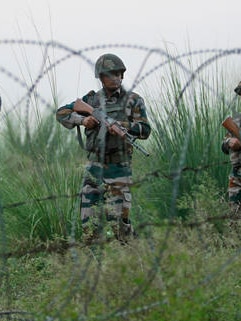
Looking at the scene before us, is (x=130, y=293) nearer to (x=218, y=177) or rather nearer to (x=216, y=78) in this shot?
(x=218, y=177)

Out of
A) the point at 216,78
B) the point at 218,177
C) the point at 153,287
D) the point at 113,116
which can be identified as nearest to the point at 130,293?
the point at 153,287

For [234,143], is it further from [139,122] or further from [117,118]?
[117,118]

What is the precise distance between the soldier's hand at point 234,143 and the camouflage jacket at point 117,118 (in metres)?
0.58

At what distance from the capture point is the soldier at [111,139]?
5.95 m

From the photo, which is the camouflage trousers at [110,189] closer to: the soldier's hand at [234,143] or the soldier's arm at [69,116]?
the soldier's arm at [69,116]

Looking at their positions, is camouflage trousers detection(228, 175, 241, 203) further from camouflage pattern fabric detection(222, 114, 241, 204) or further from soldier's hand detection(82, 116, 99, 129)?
soldier's hand detection(82, 116, 99, 129)

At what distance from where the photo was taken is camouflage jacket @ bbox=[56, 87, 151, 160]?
234 inches

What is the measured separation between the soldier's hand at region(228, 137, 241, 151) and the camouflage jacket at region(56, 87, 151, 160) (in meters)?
0.58

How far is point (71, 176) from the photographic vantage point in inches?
266

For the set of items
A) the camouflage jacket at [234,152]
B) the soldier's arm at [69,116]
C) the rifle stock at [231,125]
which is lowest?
the camouflage jacket at [234,152]

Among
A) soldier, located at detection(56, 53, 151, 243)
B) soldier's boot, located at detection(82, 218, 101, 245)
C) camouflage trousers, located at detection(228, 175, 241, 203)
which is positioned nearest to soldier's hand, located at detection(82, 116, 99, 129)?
soldier, located at detection(56, 53, 151, 243)

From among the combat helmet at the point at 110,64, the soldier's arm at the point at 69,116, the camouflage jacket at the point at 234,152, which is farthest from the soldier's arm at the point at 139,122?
the camouflage jacket at the point at 234,152

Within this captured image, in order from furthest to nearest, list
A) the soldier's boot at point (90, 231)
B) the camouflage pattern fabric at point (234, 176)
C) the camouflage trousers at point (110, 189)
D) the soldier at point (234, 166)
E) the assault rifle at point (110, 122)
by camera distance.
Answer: the camouflage pattern fabric at point (234, 176) → the soldier at point (234, 166) → the camouflage trousers at point (110, 189) → the assault rifle at point (110, 122) → the soldier's boot at point (90, 231)

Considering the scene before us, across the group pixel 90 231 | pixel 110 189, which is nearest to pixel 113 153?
pixel 110 189
